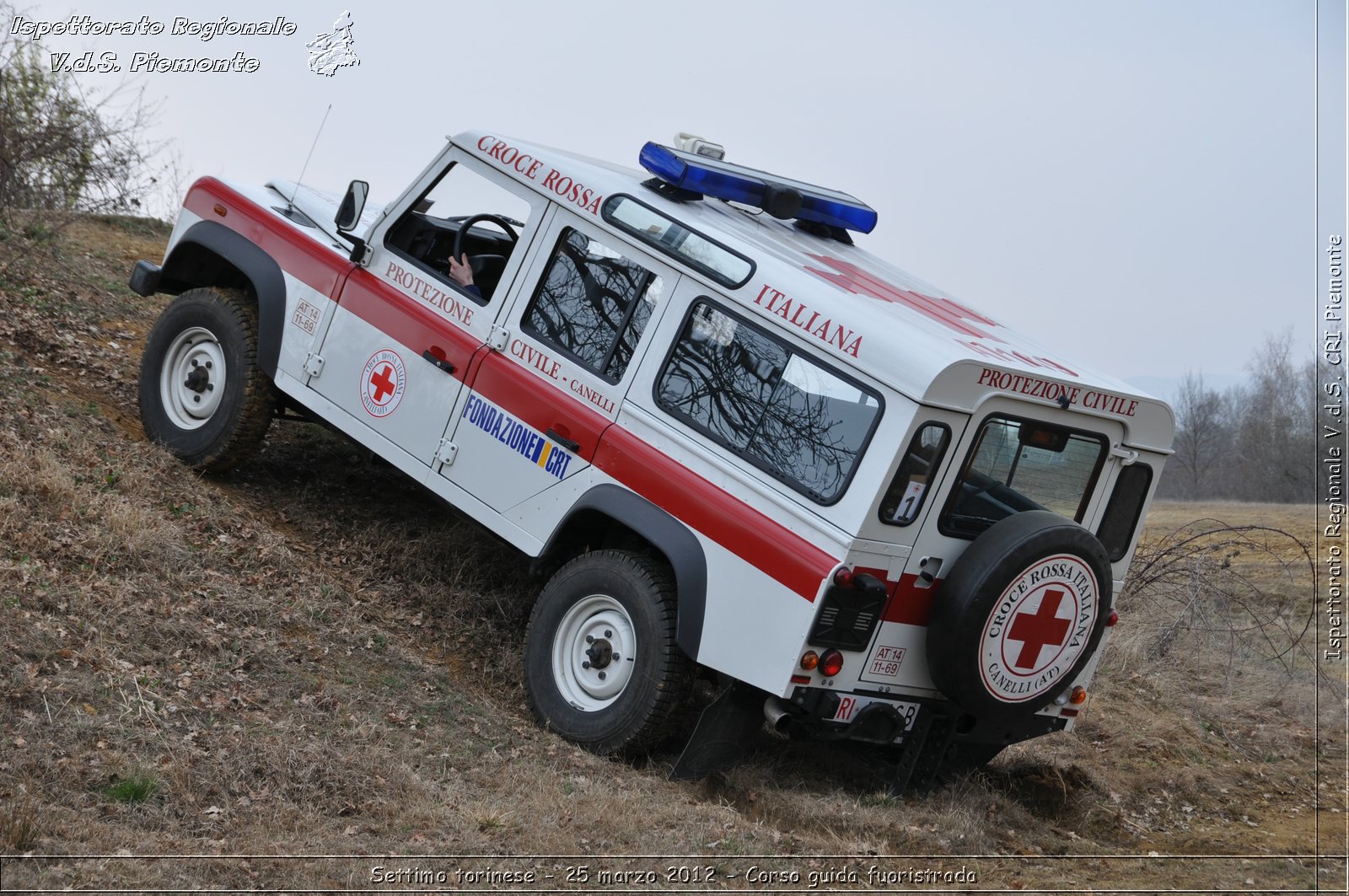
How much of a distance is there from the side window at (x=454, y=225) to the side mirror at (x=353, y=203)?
0.75 ft

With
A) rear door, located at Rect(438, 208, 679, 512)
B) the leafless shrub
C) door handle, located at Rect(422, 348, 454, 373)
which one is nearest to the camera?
rear door, located at Rect(438, 208, 679, 512)

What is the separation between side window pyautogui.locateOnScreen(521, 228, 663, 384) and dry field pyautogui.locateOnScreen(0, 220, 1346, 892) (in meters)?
1.50

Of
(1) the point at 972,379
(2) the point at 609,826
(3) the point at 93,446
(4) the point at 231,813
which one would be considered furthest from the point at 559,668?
(3) the point at 93,446

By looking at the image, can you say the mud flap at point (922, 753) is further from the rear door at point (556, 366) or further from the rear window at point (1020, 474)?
the rear door at point (556, 366)

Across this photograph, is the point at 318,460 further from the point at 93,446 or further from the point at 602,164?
the point at 602,164

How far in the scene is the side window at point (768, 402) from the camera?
5191mm

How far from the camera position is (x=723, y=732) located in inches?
217

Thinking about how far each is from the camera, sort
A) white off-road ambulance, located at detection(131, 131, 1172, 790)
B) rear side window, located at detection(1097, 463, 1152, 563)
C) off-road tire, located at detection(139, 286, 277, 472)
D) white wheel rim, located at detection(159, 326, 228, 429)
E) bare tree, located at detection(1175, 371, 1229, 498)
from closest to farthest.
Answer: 1. white off-road ambulance, located at detection(131, 131, 1172, 790)
2. rear side window, located at detection(1097, 463, 1152, 563)
3. off-road tire, located at detection(139, 286, 277, 472)
4. white wheel rim, located at detection(159, 326, 228, 429)
5. bare tree, located at detection(1175, 371, 1229, 498)

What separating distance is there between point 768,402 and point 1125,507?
1.77 meters

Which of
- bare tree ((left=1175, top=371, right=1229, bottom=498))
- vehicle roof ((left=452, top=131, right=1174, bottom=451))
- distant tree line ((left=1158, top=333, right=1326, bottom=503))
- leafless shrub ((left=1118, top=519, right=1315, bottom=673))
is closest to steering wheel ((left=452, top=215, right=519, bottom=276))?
vehicle roof ((left=452, top=131, right=1174, bottom=451))

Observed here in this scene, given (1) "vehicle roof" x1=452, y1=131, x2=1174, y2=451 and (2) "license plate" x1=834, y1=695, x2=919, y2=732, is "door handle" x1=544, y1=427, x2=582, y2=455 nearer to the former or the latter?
(1) "vehicle roof" x1=452, y1=131, x2=1174, y2=451

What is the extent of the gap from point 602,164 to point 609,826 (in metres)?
3.50

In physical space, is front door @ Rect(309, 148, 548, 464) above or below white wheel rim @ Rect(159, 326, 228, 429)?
above

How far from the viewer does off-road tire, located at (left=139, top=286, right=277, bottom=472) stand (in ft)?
23.9
